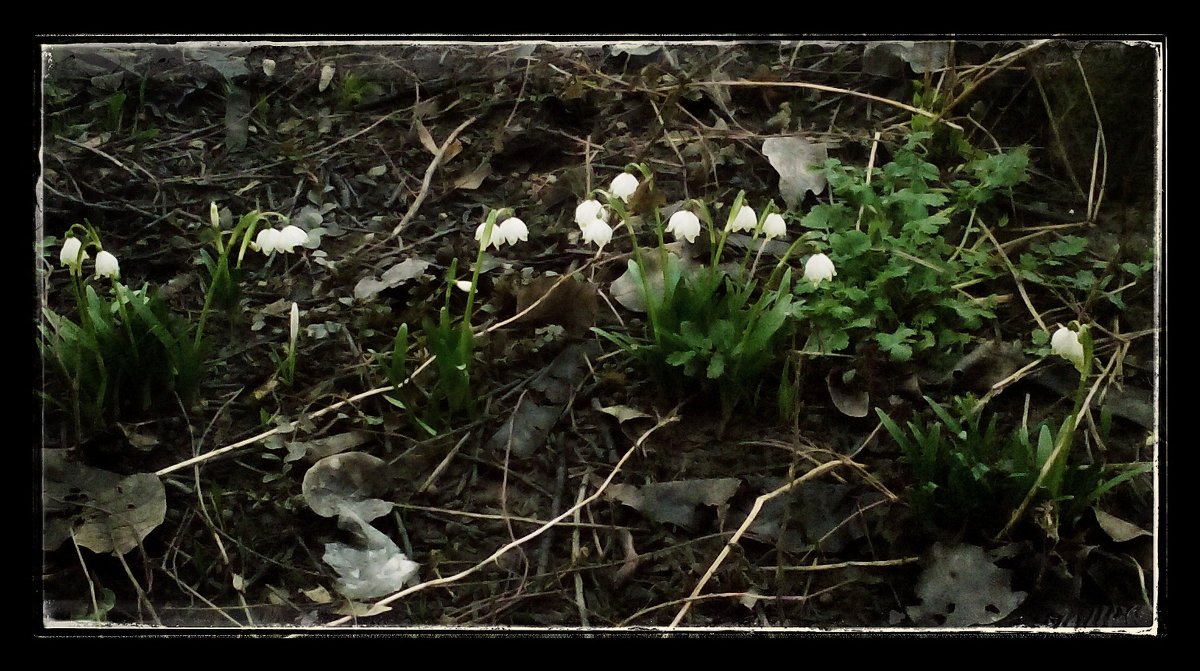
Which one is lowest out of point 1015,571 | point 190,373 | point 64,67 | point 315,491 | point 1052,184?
point 1015,571

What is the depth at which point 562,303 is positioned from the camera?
1.77 m

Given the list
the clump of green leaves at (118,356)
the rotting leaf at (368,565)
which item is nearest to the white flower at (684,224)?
the rotting leaf at (368,565)

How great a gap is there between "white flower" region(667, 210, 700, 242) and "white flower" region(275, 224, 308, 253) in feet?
1.81

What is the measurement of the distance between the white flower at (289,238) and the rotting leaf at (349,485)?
33 centimetres

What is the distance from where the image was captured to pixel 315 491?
167 centimetres

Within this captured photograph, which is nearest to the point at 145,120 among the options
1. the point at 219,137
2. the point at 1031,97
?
the point at 219,137

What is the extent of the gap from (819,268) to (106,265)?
1040 mm

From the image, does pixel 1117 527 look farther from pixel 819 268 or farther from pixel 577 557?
pixel 577 557

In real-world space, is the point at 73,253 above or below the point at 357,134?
below

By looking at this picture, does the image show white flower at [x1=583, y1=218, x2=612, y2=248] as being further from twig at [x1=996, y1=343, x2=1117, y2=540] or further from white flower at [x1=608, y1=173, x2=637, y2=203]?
twig at [x1=996, y1=343, x2=1117, y2=540]

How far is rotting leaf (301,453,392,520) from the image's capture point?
1.66 m

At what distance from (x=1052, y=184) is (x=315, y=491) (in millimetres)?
1186

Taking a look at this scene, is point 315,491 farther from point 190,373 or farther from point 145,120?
point 145,120

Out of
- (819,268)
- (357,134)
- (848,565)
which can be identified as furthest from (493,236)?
(848,565)
